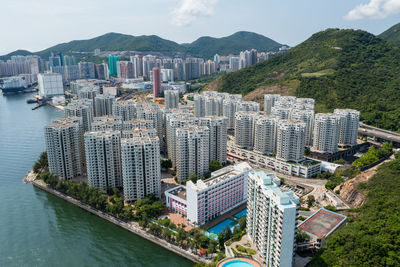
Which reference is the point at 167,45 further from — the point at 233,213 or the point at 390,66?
the point at 233,213

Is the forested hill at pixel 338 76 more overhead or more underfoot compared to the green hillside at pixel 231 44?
more underfoot

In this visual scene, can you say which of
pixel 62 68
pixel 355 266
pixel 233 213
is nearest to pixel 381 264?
pixel 355 266

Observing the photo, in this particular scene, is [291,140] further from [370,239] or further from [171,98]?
[171,98]

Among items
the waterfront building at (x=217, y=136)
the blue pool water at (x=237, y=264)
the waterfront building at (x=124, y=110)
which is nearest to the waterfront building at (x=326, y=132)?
the waterfront building at (x=217, y=136)

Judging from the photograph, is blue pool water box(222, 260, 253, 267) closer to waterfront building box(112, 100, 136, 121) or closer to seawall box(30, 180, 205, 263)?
seawall box(30, 180, 205, 263)

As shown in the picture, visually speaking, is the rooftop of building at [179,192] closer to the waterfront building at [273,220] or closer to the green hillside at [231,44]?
the waterfront building at [273,220]

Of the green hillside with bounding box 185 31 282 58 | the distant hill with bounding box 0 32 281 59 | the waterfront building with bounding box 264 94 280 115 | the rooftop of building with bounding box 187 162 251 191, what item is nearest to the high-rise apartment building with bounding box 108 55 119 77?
the distant hill with bounding box 0 32 281 59
